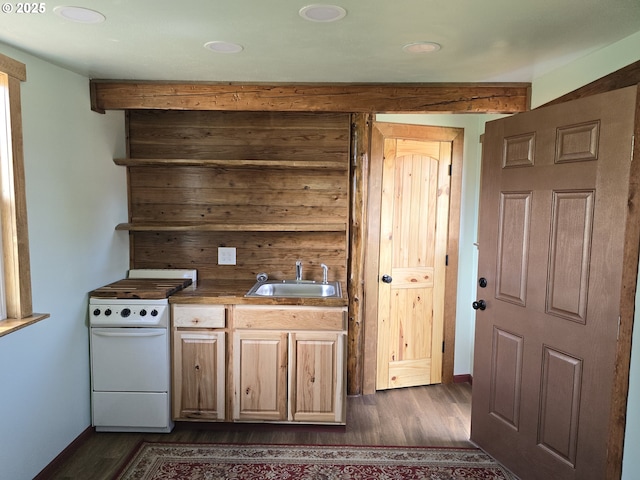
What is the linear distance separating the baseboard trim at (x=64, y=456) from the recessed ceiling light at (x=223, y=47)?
2431 mm

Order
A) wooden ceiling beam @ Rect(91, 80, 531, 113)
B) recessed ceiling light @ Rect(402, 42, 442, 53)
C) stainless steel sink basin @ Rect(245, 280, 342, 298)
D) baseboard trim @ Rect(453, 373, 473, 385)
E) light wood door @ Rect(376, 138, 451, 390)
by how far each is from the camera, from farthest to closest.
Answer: baseboard trim @ Rect(453, 373, 473, 385), light wood door @ Rect(376, 138, 451, 390), stainless steel sink basin @ Rect(245, 280, 342, 298), wooden ceiling beam @ Rect(91, 80, 531, 113), recessed ceiling light @ Rect(402, 42, 442, 53)

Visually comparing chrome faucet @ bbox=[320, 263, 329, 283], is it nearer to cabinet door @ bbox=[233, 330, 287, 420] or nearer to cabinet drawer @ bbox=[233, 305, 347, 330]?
cabinet drawer @ bbox=[233, 305, 347, 330]

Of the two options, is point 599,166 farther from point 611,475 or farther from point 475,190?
point 475,190

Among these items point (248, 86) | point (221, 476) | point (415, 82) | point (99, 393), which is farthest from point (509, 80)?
point (99, 393)

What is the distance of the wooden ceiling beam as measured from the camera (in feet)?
8.70

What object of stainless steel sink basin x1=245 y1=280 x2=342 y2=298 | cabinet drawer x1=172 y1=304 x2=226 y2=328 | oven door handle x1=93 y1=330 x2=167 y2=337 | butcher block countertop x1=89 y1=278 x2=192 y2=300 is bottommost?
oven door handle x1=93 y1=330 x2=167 y2=337

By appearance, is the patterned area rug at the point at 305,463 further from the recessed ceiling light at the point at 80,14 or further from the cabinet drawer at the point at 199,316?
the recessed ceiling light at the point at 80,14

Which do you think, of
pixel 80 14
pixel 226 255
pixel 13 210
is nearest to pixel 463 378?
pixel 226 255

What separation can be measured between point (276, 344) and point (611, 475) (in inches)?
72.5

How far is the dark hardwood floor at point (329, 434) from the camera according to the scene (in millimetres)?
2469

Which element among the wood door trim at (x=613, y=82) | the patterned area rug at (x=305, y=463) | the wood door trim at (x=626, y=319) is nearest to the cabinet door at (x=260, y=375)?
the patterned area rug at (x=305, y=463)

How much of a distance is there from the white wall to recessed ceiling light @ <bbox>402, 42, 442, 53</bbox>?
1.94 m

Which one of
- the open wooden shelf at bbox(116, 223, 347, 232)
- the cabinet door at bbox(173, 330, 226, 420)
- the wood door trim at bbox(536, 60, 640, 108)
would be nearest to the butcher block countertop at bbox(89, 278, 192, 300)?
the cabinet door at bbox(173, 330, 226, 420)

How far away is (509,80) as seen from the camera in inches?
102
